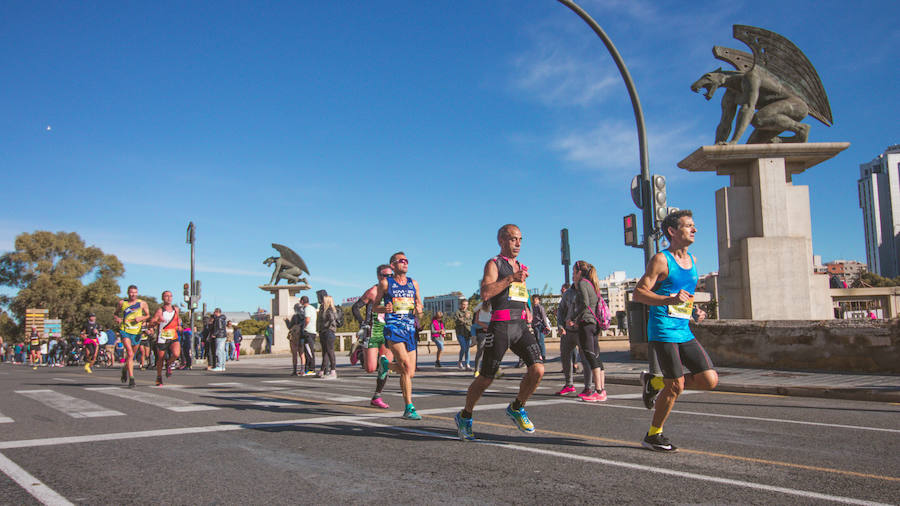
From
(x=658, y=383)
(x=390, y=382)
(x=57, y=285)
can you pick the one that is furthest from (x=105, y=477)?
(x=57, y=285)

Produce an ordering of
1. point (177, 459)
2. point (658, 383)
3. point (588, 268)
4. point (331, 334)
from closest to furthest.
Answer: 1. point (177, 459)
2. point (658, 383)
3. point (588, 268)
4. point (331, 334)

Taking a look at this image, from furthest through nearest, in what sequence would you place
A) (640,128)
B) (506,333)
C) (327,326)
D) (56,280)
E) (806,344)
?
1. (56,280)
2. (327,326)
3. (640,128)
4. (806,344)
5. (506,333)

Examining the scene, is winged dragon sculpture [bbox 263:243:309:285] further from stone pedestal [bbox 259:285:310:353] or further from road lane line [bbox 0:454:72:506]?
road lane line [bbox 0:454:72:506]

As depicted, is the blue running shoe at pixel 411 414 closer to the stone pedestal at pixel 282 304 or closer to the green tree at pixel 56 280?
the stone pedestal at pixel 282 304

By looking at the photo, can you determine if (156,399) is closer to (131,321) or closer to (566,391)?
(131,321)

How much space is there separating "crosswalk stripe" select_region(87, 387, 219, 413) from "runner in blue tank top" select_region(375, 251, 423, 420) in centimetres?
251

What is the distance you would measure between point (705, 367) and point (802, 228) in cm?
1372

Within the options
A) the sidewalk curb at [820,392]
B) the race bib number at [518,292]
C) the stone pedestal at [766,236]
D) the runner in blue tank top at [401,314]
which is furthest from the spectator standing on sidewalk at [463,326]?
the race bib number at [518,292]

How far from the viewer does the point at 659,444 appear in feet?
15.5

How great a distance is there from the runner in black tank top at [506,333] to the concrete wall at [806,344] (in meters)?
8.12

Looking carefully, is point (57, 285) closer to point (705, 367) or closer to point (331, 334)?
point (331, 334)

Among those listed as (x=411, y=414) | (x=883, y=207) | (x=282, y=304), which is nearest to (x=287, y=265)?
(x=282, y=304)

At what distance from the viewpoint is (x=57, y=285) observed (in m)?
55.3

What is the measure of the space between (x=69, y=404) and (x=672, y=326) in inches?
313
